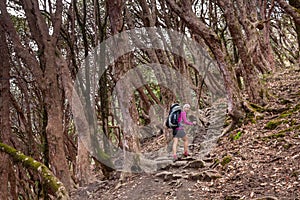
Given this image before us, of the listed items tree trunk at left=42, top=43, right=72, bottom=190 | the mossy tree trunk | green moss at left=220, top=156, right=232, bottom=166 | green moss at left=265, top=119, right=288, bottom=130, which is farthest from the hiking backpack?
the mossy tree trunk

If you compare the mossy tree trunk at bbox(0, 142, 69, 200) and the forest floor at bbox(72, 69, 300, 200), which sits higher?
the mossy tree trunk at bbox(0, 142, 69, 200)

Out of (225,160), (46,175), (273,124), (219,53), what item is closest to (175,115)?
(219,53)

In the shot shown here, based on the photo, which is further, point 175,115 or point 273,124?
point 175,115

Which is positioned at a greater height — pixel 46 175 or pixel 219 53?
pixel 219 53

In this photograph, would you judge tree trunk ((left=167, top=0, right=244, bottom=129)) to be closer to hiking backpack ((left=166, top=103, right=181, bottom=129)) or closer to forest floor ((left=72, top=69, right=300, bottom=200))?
forest floor ((left=72, top=69, right=300, bottom=200))

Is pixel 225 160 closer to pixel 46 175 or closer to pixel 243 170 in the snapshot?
pixel 243 170

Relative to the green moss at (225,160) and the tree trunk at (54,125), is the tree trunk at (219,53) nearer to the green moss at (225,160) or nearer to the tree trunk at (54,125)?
the green moss at (225,160)

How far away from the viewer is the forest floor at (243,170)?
524cm

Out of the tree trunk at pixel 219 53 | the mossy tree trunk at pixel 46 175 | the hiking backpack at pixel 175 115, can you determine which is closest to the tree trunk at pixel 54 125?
the mossy tree trunk at pixel 46 175

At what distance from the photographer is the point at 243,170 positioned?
19.7 feet

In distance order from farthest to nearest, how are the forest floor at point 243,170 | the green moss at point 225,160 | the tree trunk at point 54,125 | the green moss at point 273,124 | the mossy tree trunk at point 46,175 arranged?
the tree trunk at point 54,125 < the green moss at point 273,124 < the green moss at point 225,160 < the forest floor at point 243,170 < the mossy tree trunk at point 46,175

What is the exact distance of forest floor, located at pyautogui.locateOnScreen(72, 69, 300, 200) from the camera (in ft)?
17.2

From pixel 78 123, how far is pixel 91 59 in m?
3.89

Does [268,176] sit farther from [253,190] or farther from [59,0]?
[59,0]
